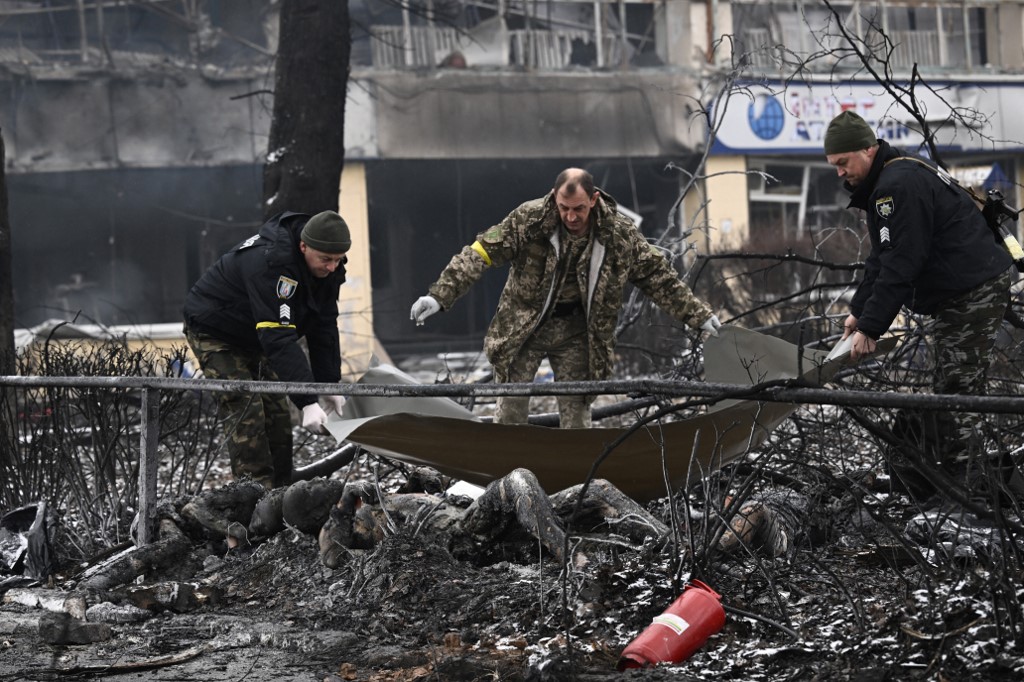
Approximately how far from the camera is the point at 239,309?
5586 mm

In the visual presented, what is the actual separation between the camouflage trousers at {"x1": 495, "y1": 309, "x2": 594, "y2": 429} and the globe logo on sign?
1431cm

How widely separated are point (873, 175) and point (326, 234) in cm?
214

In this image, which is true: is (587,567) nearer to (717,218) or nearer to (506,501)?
(506,501)

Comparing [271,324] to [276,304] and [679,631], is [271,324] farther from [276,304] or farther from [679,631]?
[679,631]

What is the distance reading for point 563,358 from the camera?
5.88m

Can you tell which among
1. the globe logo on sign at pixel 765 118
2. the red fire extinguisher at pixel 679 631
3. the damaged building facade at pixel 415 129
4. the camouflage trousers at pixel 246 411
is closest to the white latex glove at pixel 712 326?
the camouflage trousers at pixel 246 411

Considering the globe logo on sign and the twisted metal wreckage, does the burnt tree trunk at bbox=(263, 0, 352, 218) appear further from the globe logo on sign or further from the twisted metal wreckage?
the globe logo on sign

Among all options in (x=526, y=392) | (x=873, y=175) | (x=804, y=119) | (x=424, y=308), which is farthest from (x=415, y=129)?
(x=526, y=392)

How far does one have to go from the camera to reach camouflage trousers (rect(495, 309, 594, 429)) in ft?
18.8

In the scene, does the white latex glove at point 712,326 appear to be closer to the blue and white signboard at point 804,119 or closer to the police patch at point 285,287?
the police patch at point 285,287

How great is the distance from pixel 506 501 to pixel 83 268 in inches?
602

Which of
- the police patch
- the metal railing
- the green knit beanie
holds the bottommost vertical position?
the metal railing

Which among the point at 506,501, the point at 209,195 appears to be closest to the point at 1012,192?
the point at 209,195

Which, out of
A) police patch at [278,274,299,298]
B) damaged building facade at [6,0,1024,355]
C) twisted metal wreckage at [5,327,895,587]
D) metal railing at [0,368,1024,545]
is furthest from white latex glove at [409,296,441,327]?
damaged building facade at [6,0,1024,355]
